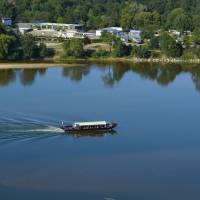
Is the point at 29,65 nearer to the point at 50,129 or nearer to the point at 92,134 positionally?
the point at 92,134

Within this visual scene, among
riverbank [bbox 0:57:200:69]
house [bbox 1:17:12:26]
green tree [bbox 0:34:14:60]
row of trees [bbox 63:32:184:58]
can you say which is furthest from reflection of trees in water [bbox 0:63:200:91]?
house [bbox 1:17:12:26]

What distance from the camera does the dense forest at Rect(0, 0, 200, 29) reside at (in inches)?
1296

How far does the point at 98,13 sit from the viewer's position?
3578cm

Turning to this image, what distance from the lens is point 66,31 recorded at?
3086 centimetres

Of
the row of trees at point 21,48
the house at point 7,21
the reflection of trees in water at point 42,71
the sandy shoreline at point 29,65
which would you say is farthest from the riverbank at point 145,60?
the house at point 7,21

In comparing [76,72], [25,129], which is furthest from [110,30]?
[25,129]

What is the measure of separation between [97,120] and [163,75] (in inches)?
336

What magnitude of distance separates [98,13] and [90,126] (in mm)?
22332

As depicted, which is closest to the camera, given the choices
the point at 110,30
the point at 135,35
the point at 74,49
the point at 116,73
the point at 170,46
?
the point at 116,73

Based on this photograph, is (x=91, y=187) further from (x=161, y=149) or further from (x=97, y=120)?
(x=97, y=120)

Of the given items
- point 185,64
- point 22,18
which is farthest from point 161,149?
point 22,18

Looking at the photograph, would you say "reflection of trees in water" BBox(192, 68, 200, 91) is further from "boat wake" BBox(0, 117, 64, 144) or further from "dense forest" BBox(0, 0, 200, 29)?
"boat wake" BBox(0, 117, 64, 144)

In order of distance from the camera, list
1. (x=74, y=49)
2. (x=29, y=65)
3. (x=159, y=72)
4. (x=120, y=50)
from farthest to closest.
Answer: (x=120, y=50) → (x=74, y=49) → (x=29, y=65) → (x=159, y=72)

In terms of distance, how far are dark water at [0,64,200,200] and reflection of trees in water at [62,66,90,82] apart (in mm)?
577
